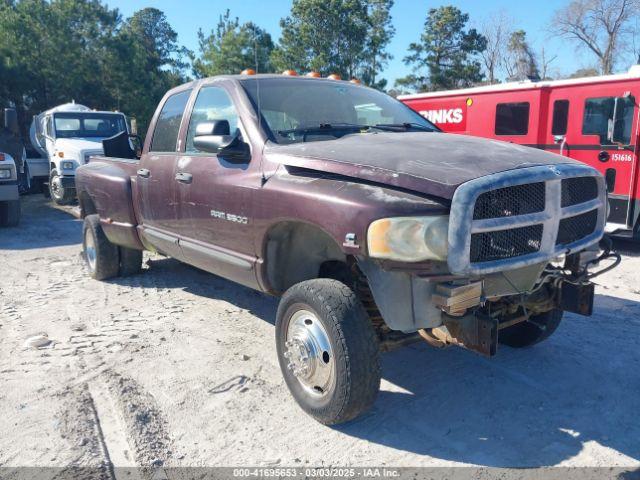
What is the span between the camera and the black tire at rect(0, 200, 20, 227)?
10109 millimetres

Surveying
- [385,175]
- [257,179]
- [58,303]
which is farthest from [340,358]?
[58,303]

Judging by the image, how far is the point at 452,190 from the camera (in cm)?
256

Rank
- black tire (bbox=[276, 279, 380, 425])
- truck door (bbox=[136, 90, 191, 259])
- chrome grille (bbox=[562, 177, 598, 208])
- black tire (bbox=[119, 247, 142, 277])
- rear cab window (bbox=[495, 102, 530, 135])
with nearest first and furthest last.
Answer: black tire (bbox=[276, 279, 380, 425])
chrome grille (bbox=[562, 177, 598, 208])
truck door (bbox=[136, 90, 191, 259])
black tire (bbox=[119, 247, 142, 277])
rear cab window (bbox=[495, 102, 530, 135])

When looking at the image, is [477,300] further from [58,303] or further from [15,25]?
[15,25]

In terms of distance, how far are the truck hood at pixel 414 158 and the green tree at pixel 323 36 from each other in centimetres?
2582

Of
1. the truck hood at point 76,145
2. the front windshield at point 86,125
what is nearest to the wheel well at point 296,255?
the truck hood at point 76,145

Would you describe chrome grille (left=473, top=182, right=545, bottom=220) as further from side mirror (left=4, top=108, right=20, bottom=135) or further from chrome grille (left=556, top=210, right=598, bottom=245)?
side mirror (left=4, top=108, right=20, bottom=135)

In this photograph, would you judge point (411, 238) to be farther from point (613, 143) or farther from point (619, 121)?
point (613, 143)

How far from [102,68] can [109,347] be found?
27.1 metres

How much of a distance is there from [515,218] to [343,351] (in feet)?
3.59

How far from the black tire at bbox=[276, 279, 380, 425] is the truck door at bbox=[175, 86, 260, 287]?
0.75m

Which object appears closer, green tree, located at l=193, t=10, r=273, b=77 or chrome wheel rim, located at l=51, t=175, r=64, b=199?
chrome wheel rim, located at l=51, t=175, r=64, b=199

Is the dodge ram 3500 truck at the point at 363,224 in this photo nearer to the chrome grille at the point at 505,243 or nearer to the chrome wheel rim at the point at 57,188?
the chrome grille at the point at 505,243

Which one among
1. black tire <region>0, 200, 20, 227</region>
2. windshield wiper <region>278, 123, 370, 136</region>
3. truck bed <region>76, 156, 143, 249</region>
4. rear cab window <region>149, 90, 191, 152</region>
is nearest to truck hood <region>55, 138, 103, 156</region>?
black tire <region>0, 200, 20, 227</region>
